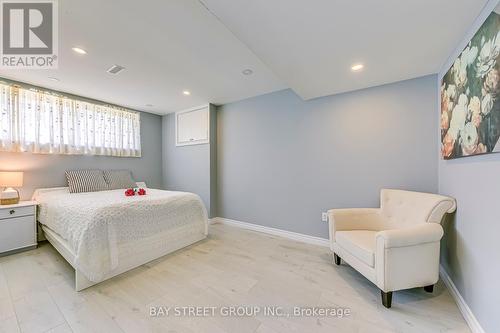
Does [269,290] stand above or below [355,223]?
below

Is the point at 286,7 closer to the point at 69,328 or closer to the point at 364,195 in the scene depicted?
the point at 364,195

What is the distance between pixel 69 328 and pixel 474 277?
2906mm

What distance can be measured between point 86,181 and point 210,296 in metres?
3.16

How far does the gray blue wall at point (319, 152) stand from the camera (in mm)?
2342

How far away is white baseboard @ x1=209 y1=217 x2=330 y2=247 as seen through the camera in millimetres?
A: 2876

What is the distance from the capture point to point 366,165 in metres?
2.61

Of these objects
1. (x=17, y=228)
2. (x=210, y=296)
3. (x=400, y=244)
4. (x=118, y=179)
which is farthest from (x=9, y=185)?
(x=400, y=244)

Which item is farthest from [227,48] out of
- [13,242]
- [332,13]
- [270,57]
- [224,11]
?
[13,242]

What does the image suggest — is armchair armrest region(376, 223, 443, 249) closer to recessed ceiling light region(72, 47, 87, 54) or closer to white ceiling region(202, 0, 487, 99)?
white ceiling region(202, 0, 487, 99)

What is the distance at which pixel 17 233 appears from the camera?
2.52m

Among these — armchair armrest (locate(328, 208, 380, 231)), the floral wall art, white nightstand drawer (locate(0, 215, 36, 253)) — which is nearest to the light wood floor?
white nightstand drawer (locate(0, 215, 36, 253))

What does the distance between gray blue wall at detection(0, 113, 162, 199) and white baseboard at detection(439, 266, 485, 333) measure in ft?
16.8

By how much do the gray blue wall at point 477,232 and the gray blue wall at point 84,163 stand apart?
201 inches

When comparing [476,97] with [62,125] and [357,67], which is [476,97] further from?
[62,125]
